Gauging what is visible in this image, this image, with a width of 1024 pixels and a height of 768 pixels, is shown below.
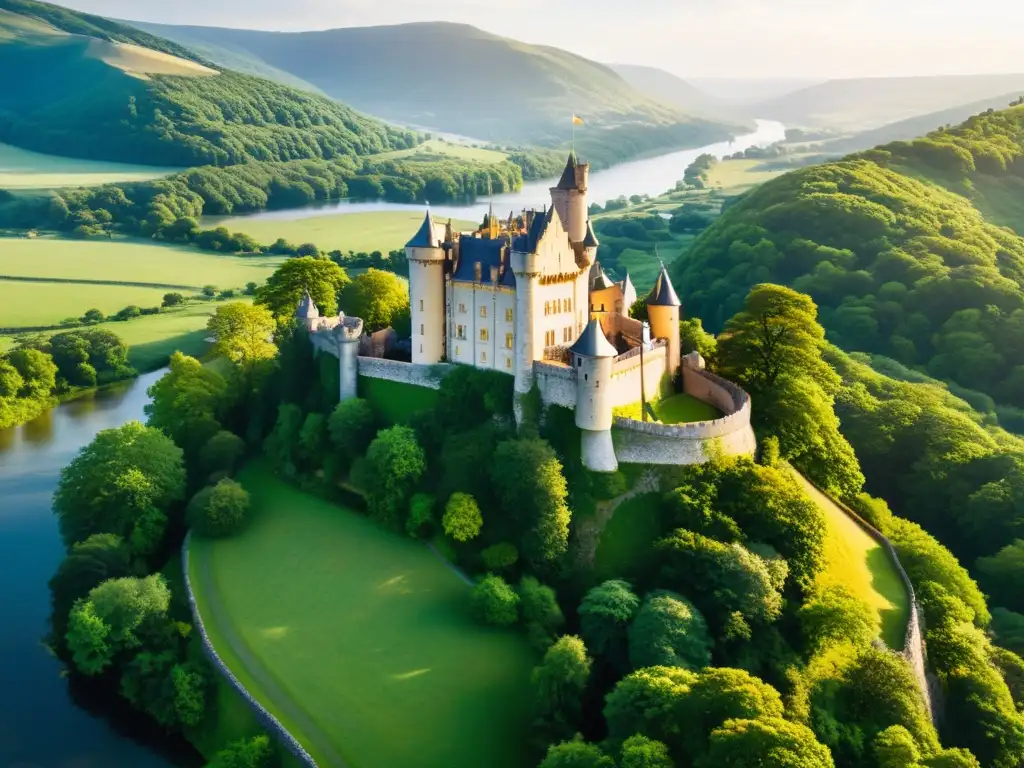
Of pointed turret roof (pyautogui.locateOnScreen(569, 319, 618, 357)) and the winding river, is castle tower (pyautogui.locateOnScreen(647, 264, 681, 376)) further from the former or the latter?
the winding river

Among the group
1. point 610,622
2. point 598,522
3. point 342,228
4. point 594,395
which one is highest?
point 342,228

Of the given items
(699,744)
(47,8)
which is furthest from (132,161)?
(699,744)

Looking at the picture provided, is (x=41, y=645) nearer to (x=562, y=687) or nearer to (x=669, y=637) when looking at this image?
(x=562, y=687)

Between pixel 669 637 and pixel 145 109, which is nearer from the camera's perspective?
pixel 669 637

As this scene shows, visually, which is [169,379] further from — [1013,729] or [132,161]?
[132,161]

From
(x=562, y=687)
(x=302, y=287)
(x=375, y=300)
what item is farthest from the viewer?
(x=302, y=287)

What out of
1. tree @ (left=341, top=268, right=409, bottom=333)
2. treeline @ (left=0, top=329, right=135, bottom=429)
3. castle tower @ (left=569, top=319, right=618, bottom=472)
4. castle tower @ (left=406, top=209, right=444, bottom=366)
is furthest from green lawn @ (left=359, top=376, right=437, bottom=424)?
treeline @ (left=0, top=329, right=135, bottom=429)

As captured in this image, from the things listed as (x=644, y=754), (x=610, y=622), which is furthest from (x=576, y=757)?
(x=610, y=622)
